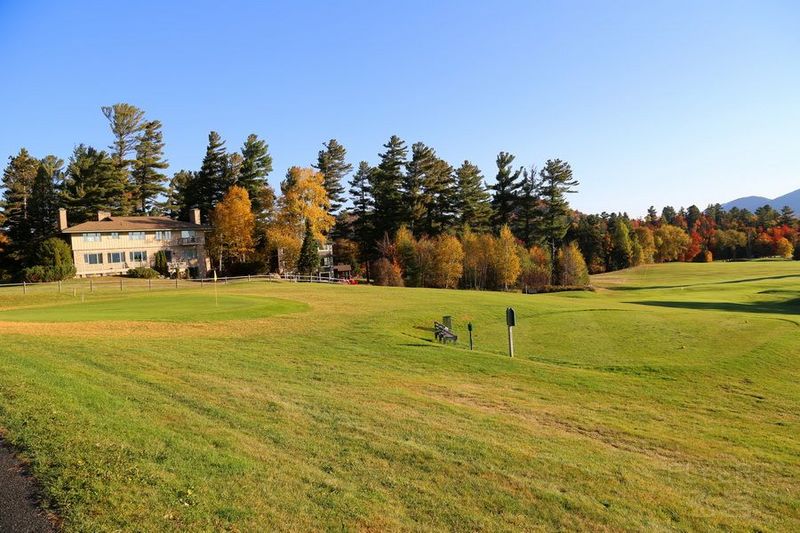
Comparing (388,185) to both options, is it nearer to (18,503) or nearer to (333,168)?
(333,168)

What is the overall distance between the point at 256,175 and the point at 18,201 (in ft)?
113

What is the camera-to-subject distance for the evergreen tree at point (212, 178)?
7825 cm

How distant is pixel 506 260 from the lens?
2837 inches

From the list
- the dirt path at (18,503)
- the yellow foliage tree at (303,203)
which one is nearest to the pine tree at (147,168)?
the yellow foliage tree at (303,203)

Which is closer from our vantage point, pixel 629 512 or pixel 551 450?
pixel 629 512

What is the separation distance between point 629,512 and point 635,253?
392 feet

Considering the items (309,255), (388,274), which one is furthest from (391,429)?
(388,274)

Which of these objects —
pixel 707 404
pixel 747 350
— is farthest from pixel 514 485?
pixel 747 350

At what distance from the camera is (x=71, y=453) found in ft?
20.8

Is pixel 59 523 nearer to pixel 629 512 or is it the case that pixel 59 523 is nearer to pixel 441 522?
pixel 441 522

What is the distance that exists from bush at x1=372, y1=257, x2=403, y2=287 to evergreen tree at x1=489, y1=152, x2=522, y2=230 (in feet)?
91.2

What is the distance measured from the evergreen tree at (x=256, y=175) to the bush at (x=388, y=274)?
62.7ft

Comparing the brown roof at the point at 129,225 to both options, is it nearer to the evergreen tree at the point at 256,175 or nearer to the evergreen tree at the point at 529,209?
the evergreen tree at the point at 256,175

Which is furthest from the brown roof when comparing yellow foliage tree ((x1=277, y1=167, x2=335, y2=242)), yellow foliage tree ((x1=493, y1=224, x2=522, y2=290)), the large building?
yellow foliage tree ((x1=493, y1=224, x2=522, y2=290))
